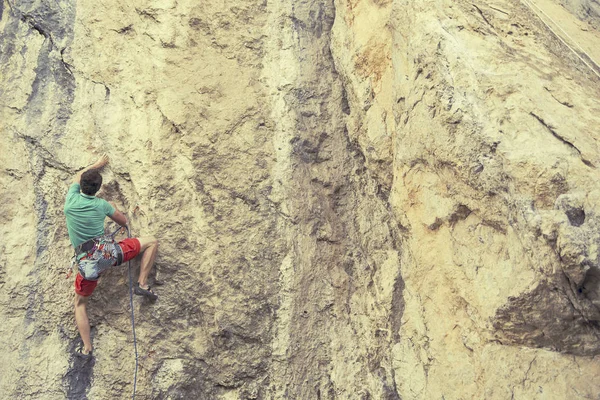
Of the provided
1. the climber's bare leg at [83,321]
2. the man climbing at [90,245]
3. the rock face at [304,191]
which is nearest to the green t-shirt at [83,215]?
the man climbing at [90,245]

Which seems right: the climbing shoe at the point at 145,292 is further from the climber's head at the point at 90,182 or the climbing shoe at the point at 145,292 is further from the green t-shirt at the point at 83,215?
the climber's head at the point at 90,182

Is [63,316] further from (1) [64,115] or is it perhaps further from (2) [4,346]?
(1) [64,115]

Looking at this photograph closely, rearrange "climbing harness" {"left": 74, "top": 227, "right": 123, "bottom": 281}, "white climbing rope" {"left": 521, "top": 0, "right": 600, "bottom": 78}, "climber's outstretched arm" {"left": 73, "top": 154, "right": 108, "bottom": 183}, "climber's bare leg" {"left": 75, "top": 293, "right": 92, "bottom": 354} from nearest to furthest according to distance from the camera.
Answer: "climbing harness" {"left": 74, "top": 227, "right": 123, "bottom": 281}
"climber's bare leg" {"left": 75, "top": 293, "right": 92, "bottom": 354}
"climber's outstretched arm" {"left": 73, "top": 154, "right": 108, "bottom": 183}
"white climbing rope" {"left": 521, "top": 0, "right": 600, "bottom": 78}

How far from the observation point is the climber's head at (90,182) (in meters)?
4.52

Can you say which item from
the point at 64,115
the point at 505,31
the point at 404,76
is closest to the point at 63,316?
the point at 64,115

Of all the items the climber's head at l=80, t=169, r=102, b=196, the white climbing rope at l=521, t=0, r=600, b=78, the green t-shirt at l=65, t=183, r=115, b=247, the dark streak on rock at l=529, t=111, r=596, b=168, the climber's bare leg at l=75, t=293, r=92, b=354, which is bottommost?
the climber's bare leg at l=75, t=293, r=92, b=354

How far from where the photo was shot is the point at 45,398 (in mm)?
4520

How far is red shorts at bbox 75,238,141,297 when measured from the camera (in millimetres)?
4543

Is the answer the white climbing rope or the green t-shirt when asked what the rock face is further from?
the green t-shirt

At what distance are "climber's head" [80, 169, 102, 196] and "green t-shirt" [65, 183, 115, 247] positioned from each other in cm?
4

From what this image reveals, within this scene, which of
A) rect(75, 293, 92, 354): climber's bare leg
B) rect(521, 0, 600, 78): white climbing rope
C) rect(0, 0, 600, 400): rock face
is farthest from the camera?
rect(521, 0, 600, 78): white climbing rope

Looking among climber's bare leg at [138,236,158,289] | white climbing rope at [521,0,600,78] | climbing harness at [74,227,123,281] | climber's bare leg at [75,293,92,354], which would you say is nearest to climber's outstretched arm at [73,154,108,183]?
climbing harness at [74,227,123,281]

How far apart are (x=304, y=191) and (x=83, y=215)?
1.78 metres

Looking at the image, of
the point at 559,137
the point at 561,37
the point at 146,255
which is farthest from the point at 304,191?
the point at 561,37
